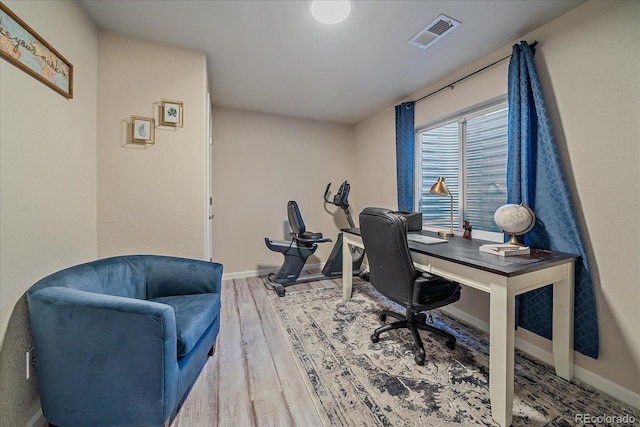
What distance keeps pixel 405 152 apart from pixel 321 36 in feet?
5.28

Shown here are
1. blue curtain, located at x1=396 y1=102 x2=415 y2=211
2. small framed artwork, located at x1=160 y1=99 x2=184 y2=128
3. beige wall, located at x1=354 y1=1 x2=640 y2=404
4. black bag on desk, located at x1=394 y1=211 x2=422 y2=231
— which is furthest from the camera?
blue curtain, located at x1=396 y1=102 x2=415 y2=211

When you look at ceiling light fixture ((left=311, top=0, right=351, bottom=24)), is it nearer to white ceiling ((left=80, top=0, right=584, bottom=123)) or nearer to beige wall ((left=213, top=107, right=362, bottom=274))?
white ceiling ((left=80, top=0, right=584, bottom=123))

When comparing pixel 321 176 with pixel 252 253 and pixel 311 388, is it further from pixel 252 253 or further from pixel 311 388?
pixel 311 388

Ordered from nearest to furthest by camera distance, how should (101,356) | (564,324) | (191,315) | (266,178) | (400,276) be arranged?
(101,356), (191,315), (564,324), (400,276), (266,178)

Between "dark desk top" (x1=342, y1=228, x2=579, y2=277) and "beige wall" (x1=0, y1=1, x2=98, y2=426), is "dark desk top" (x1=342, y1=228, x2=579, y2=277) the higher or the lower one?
the lower one

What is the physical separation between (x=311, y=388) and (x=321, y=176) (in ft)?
9.91

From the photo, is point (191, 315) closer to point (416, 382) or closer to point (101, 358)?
point (101, 358)

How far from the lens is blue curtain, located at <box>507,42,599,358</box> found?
1525 mm

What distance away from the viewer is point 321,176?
4.00m

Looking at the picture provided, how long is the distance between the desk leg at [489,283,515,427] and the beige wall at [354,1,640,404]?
0.77 meters

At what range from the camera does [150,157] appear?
1.93 m

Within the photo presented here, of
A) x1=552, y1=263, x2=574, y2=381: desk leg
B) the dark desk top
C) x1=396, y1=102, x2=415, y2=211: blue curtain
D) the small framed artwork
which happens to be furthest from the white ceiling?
x1=552, y1=263, x2=574, y2=381: desk leg

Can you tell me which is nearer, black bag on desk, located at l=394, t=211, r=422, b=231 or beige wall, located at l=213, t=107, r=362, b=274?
black bag on desk, located at l=394, t=211, r=422, b=231

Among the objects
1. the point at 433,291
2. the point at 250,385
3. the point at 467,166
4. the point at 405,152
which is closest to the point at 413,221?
the point at 467,166
